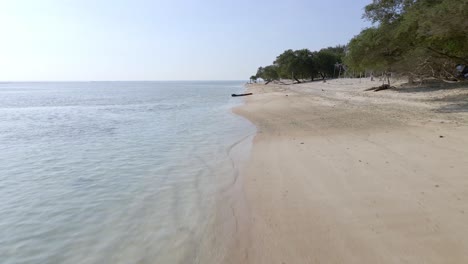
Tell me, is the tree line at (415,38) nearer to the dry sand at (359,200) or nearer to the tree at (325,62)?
the dry sand at (359,200)

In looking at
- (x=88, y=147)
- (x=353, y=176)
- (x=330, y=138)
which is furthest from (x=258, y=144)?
(x=88, y=147)

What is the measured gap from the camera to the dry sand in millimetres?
3889

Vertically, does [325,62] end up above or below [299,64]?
above

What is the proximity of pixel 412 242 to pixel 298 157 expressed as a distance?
4728 millimetres

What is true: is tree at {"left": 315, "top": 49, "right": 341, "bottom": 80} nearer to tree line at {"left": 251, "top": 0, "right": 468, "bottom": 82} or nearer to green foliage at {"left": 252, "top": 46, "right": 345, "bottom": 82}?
green foliage at {"left": 252, "top": 46, "right": 345, "bottom": 82}

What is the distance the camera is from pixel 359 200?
533 centimetres

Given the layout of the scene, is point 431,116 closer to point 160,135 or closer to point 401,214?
point 401,214

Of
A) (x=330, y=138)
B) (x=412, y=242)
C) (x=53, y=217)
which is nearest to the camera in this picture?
(x=412, y=242)

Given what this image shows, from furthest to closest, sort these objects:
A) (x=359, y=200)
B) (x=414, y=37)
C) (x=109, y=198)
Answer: (x=414, y=37), (x=109, y=198), (x=359, y=200)

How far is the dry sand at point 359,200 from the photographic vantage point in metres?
3.89

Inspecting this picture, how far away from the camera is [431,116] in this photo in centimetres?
1313

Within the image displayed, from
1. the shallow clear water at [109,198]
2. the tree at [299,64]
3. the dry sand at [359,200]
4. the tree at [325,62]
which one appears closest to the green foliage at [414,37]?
the dry sand at [359,200]

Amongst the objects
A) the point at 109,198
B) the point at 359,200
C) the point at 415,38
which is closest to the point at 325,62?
the point at 415,38

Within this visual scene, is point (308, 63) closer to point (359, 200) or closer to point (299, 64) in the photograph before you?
point (299, 64)
